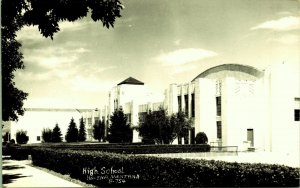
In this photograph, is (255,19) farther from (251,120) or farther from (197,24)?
(251,120)

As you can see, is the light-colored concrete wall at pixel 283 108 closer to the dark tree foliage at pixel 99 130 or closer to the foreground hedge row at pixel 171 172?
the foreground hedge row at pixel 171 172

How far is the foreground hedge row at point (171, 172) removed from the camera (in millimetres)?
9646

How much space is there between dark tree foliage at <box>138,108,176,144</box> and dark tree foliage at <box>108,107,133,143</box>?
37.3 ft

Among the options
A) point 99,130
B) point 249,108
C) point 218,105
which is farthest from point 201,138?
point 99,130

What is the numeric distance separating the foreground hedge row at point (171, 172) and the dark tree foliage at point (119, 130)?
104 ft

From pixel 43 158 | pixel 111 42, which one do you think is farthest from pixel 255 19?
pixel 43 158

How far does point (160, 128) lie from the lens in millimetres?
36312

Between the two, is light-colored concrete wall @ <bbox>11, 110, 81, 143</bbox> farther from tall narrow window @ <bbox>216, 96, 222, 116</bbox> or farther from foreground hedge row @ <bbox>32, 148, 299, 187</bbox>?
foreground hedge row @ <bbox>32, 148, 299, 187</bbox>

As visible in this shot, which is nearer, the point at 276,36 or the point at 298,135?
the point at 276,36

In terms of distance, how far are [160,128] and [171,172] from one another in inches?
948

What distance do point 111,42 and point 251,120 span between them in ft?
89.3

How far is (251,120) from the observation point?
A: 37.0 metres

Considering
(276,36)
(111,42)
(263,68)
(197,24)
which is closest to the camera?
(111,42)

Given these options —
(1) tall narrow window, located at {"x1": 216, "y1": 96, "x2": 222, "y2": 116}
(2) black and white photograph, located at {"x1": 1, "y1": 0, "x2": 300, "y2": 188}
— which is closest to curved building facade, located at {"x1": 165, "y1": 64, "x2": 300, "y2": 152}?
(1) tall narrow window, located at {"x1": 216, "y1": 96, "x2": 222, "y2": 116}
